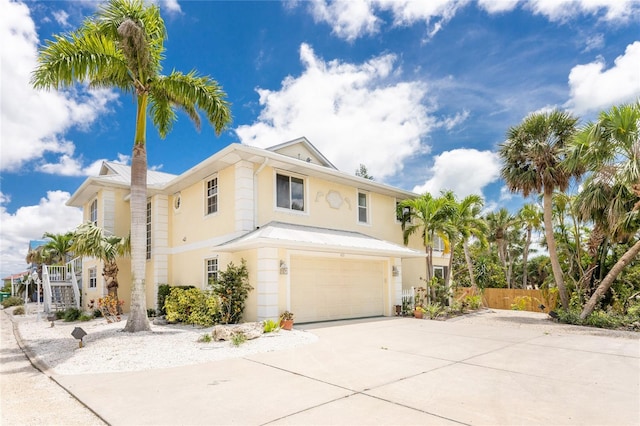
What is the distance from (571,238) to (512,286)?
16.1 metres

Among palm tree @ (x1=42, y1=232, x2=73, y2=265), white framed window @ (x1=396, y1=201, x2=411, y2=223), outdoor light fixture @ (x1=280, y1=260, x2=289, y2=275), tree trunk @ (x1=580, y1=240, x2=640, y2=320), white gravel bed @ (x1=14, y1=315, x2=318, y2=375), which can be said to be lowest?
white gravel bed @ (x1=14, y1=315, x2=318, y2=375)

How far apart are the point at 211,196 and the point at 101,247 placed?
213 inches

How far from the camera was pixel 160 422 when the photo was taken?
480 cm

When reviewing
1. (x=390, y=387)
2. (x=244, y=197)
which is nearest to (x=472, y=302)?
(x=244, y=197)

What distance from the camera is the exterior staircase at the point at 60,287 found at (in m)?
19.7

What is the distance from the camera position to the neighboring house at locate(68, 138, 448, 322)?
1324cm

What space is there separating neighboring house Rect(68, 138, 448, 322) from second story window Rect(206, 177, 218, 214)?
0.04m

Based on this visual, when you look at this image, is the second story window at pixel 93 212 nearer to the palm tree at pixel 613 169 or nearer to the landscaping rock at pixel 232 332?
the landscaping rock at pixel 232 332

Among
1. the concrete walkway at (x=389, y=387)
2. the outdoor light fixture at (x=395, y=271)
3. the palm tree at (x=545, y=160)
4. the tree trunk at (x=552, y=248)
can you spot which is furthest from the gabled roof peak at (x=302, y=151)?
the concrete walkway at (x=389, y=387)

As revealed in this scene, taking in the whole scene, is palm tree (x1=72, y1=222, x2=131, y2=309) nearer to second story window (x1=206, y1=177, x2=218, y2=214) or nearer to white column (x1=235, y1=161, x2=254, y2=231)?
second story window (x1=206, y1=177, x2=218, y2=214)

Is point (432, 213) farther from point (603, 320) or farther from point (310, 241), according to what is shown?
point (603, 320)

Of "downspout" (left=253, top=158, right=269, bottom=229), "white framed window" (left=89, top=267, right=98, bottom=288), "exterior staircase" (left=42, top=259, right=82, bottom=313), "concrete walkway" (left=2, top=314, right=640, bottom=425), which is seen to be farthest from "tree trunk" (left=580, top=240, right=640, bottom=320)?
"white framed window" (left=89, top=267, right=98, bottom=288)

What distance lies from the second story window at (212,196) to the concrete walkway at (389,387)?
797cm

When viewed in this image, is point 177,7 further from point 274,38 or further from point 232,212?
point 232,212
